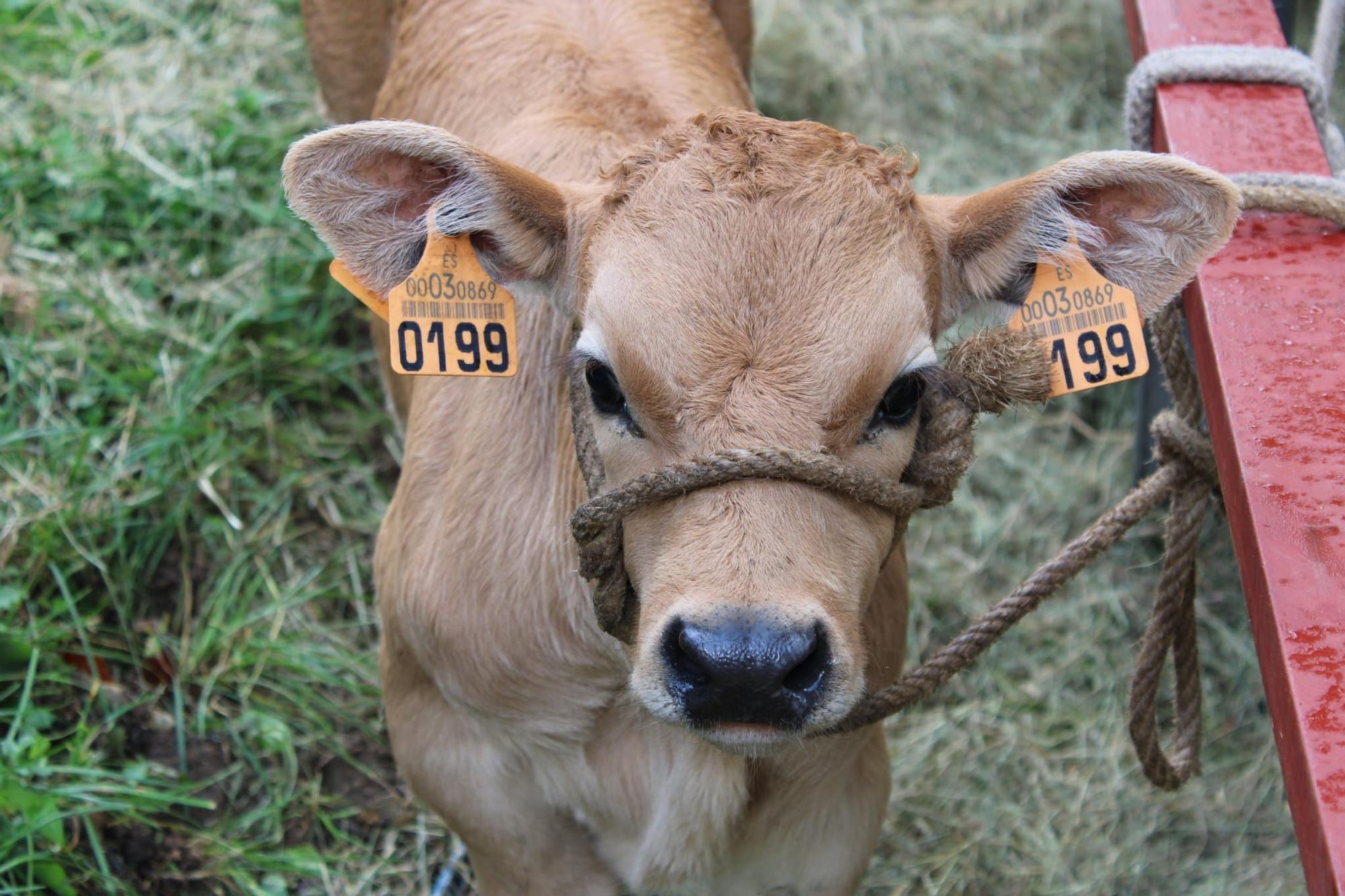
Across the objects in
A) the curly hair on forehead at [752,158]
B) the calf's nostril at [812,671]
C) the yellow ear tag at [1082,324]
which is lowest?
the calf's nostril at [812,671]

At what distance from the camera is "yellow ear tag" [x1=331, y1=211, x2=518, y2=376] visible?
9.81ft

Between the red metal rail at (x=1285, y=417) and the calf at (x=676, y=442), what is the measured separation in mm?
238

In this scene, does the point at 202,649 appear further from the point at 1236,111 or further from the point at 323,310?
the point at 1236,111

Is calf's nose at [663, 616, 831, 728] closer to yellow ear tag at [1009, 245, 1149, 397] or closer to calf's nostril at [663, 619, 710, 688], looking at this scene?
calf's nostril at [663, 619, 710, 688]

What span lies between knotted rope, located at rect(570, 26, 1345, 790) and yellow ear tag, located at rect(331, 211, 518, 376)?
232 millimetres

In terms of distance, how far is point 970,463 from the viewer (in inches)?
112

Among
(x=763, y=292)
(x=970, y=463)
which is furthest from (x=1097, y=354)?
(x=763, y=292)

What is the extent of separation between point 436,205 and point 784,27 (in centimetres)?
483

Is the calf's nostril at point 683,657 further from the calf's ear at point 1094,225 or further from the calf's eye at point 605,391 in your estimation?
the calf's ear at point 1094,225

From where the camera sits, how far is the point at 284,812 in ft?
14.2

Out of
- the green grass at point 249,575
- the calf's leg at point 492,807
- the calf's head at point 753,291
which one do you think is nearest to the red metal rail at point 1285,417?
the calf's head at point 753,291

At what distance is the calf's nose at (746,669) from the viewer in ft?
7.72

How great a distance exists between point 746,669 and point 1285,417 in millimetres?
1190

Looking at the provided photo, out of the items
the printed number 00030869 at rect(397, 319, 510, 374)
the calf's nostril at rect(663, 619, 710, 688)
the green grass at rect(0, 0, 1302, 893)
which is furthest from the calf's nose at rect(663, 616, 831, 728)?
the green grass at rect(0, 0, 1302, 893)
